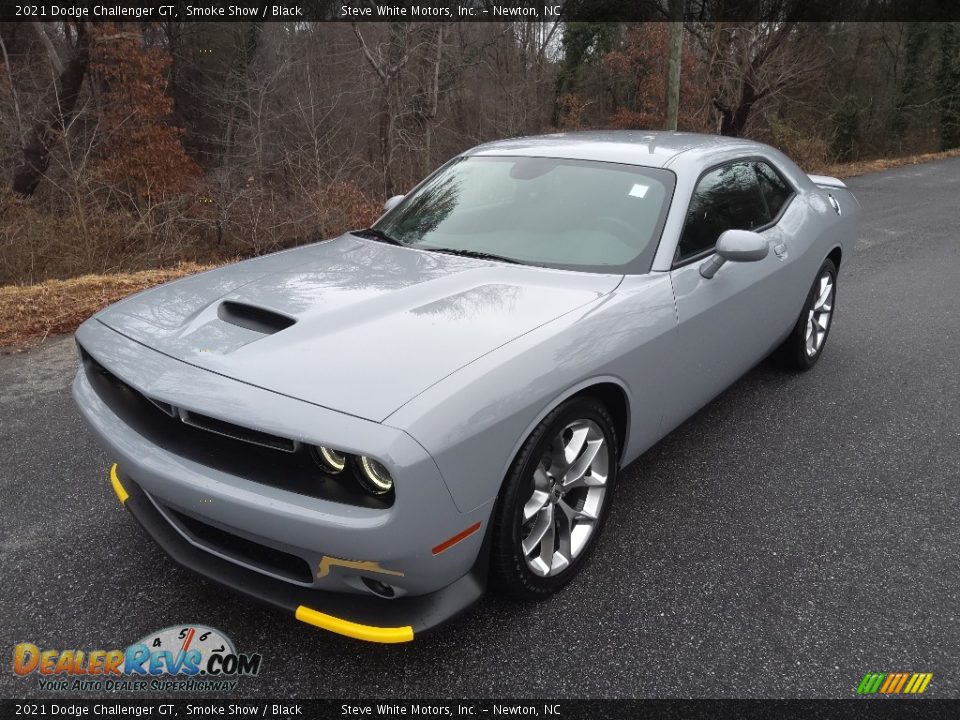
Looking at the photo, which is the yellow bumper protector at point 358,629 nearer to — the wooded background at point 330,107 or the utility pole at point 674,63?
Answer: the wooded background at point 330,107

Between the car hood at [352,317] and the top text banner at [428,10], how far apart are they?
52.4 feet

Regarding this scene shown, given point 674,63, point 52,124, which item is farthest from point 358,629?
point 52,124

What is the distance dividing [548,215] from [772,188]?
1.64m

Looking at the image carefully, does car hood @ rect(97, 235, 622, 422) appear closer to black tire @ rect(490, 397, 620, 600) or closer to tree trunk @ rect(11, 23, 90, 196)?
black tire @ rect(490, 397, 620, 600)

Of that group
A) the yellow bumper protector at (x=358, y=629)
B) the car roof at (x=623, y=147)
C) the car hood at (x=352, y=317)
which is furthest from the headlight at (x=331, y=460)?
the car roof at (x=623, y=147)

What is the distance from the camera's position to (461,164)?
12.5 feet

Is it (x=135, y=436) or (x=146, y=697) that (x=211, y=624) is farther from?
(x=135, y=436)

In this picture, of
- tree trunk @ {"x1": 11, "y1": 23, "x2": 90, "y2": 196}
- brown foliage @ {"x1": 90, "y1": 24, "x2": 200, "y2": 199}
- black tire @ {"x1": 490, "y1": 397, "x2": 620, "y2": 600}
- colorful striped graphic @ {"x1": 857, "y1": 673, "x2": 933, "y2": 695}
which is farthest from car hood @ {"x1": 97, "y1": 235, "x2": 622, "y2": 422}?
brown foliage @ {"x1": 90, "y1": 24, "x2": 200, "y2": 199}

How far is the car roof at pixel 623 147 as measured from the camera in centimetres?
335

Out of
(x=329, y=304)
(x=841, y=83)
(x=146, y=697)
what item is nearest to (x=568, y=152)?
(x=329, y=304)

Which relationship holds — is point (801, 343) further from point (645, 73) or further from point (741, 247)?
point (645, 73)

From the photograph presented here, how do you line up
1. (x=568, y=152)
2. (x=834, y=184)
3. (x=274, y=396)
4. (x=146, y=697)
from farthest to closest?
(x=834, y=184) < (x=568, y=152) < (x=146, y=697) < (x=274, y=396)

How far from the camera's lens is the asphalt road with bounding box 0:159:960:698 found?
7.08 ft

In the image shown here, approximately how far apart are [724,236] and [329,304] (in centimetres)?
164
